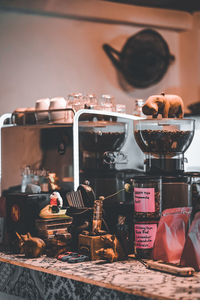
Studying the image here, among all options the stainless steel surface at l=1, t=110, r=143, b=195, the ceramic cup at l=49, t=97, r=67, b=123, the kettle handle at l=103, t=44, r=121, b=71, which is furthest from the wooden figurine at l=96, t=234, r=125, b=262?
the kettle handle at l=103, t=44, r=121, b=71

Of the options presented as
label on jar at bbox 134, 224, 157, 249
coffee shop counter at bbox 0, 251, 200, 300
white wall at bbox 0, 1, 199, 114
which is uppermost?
white wall at bbox 0, 1, 199, 114

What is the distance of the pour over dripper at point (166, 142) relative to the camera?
161 centimetres

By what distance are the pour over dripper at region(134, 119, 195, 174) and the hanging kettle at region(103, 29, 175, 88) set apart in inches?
101

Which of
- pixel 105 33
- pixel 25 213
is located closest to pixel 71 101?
pixel 25 213

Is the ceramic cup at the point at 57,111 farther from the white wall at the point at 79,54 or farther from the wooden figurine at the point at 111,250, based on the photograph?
the white wall at the point at 79,54

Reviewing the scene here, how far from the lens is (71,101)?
2.16 m

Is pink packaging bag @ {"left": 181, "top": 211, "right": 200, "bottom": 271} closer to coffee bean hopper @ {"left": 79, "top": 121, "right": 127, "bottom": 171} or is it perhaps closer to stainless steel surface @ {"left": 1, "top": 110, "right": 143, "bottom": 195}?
coffee bean hopper @ {"left": 79, "top": 121, "right": 127, "bottom": 171}

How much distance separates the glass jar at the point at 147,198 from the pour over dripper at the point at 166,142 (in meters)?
0.12

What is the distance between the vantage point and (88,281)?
1235mm

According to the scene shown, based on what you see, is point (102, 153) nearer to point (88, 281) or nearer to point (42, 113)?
point (42, 113)

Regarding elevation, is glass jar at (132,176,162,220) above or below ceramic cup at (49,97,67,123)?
below

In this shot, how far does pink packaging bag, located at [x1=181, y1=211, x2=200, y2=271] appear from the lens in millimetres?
1285

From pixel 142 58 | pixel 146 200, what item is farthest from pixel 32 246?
pixel 142 58

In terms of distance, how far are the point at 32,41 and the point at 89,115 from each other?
192 cm
